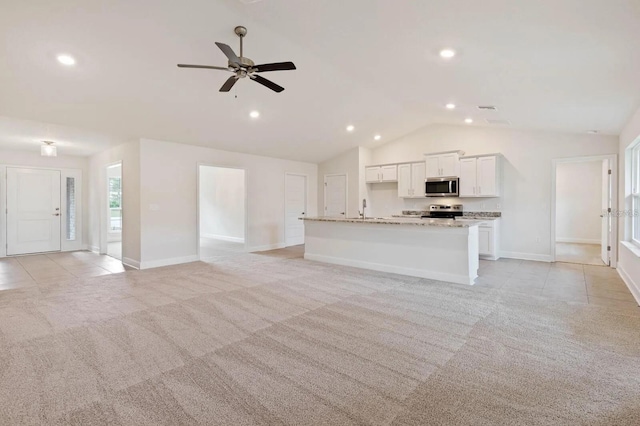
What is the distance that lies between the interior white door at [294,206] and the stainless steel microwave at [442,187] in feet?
11.6

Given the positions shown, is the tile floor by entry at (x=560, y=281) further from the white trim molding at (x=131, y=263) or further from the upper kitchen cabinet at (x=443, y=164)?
the white trim molding at (x=131, y=263)

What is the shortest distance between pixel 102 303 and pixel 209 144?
13.0 feet

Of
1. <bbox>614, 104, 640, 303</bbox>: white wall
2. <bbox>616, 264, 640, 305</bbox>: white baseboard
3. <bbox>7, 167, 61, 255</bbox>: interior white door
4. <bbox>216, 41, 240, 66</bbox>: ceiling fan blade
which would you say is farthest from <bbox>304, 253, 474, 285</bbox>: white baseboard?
<bbox>7, 167, 61, 255</bbox>: interior white door

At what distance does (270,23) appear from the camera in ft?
11.5

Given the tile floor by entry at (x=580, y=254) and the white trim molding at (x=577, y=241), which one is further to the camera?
the white trim molding at (x=577, y=241)

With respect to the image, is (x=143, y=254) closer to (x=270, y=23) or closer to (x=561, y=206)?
(x=270, y=23)

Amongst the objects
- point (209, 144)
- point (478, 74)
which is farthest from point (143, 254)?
point (478, 74)

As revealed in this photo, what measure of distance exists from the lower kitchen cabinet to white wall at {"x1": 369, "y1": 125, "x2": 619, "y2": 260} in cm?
44

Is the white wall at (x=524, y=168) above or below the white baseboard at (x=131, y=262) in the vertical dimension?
above

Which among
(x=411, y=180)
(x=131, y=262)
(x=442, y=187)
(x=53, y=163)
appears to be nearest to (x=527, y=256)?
(x=442, y=187)

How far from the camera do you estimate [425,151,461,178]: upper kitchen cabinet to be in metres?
7.31

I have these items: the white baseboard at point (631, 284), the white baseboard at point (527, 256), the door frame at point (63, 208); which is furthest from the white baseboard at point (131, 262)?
the white baseboard at point (631, 284)

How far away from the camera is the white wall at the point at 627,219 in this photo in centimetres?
420

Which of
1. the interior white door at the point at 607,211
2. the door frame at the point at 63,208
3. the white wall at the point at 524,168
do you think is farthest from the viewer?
the door frame at the point at 63,208
